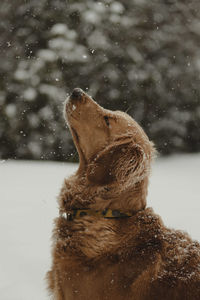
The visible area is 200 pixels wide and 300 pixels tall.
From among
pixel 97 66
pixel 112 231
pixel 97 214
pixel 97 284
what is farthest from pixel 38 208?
pixel 97 66

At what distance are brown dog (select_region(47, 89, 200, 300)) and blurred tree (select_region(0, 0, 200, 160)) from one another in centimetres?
586

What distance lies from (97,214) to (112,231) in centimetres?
17

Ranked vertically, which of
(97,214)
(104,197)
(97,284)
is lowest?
(97,284)

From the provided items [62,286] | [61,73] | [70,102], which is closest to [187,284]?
[62,286]

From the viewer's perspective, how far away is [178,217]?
5250 millimetres

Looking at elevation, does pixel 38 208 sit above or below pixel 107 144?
below

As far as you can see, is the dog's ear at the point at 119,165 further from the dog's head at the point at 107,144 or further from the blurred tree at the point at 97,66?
the blurred tree at the point at 97,66

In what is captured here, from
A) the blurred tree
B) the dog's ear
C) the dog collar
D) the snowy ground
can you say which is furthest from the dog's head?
the blurred tree

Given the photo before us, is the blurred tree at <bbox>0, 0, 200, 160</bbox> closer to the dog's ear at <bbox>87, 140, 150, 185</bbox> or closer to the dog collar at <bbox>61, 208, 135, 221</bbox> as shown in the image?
the dog's ear at <bbox>87, 140, 150, 185</bbox>

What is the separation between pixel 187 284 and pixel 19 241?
9.10ft

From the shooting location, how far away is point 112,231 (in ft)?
7.85

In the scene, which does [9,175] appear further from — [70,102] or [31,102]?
[70,102]

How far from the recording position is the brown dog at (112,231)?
6.95 feet

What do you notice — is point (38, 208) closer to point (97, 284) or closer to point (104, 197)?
point (104, 197)
